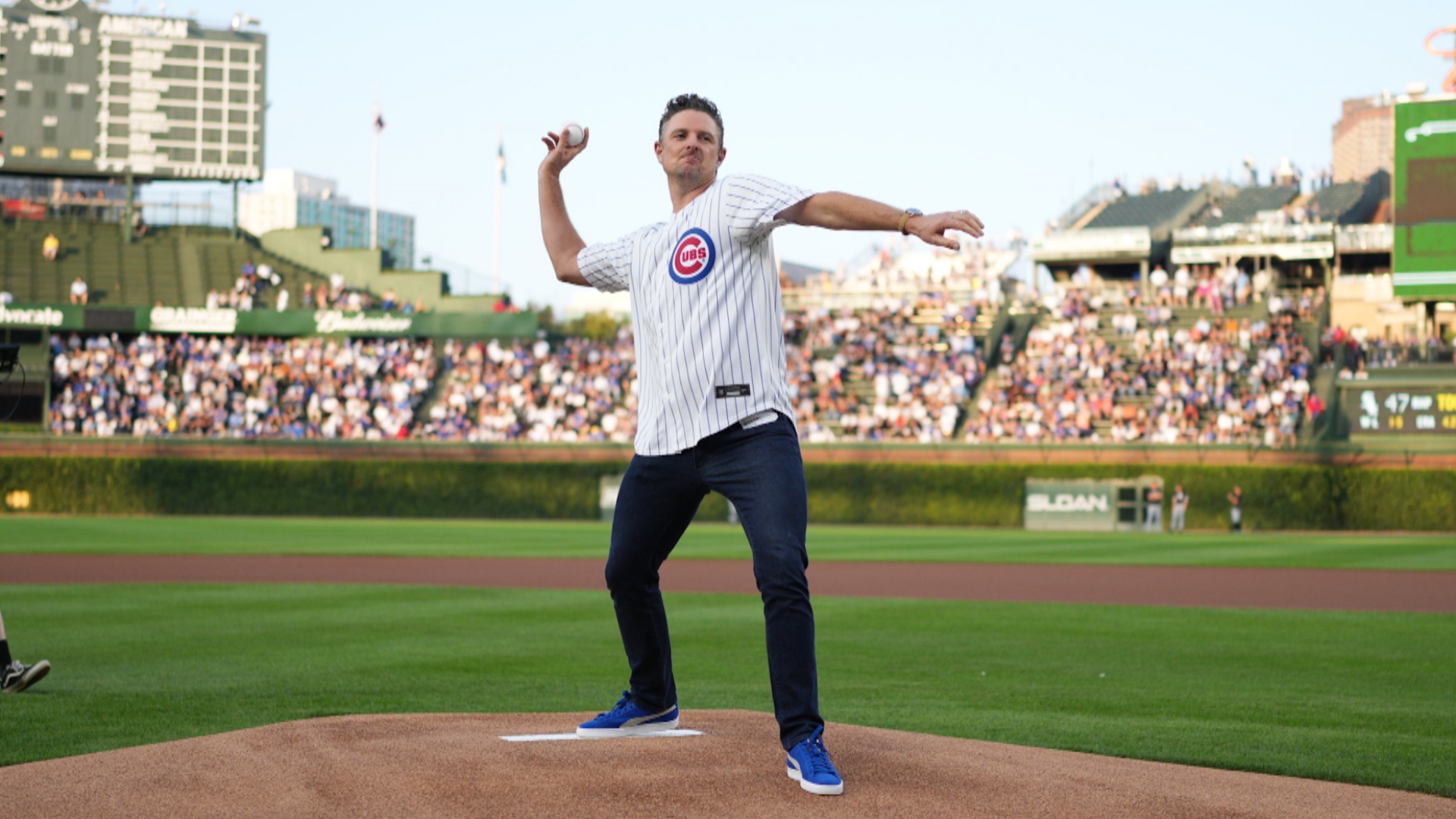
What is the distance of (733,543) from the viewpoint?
26.0 m

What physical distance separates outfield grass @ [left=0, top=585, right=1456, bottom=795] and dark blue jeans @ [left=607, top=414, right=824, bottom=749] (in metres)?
1.84


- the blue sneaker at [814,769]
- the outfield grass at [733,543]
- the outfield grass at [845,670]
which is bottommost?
the outfield grass at [733,543]

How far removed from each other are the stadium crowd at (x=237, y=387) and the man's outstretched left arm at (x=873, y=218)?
35.3 m

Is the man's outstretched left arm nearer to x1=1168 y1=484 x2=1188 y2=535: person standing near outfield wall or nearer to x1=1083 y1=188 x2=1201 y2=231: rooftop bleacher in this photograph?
x1=1168 y1=484 x2=1188 y2=535: person standing near outfield wall

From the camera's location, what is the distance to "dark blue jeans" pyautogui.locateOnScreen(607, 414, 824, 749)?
4.44 metres

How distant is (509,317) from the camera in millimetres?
43031

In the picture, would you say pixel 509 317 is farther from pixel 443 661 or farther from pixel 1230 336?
pixel 443 661

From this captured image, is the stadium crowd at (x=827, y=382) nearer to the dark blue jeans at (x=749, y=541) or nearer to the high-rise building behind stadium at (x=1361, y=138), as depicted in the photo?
the dark blue jeans at (x=749, y=541)

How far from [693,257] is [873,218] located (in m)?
0.68

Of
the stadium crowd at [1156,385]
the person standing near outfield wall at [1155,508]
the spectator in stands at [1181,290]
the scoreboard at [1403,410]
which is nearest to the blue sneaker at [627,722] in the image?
the scoreboard at [1403,410]

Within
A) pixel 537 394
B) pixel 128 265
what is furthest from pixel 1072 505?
pixel 128 265

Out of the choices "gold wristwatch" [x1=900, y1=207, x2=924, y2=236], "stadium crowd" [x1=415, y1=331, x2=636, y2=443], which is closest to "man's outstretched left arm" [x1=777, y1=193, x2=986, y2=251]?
"gold wristwatch" [x1=900, y1=207, x2=924, y2=236]

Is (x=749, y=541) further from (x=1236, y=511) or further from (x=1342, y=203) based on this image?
(x=1342, y=203)

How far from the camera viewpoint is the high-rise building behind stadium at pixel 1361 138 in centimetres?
8769
